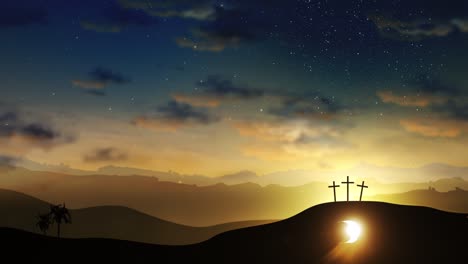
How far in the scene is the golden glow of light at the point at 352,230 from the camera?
77.2m

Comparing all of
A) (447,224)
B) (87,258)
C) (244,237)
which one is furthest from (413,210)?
(87,258)

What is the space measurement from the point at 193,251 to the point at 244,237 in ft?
27.3

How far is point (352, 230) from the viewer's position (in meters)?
80.9

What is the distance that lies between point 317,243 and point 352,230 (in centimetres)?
684

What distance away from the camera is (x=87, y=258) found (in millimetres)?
→ 77875

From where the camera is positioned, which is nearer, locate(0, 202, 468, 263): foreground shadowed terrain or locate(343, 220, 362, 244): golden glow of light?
locate(0, 202, 468, 263): foreground shadowed terrain

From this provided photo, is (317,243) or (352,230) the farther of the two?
(352,230)

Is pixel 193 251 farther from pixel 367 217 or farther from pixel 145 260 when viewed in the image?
pixel 367 217

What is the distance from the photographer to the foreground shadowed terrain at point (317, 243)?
72.0m

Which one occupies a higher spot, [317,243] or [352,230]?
[352,230]

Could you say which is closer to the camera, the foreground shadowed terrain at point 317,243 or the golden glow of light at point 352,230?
the foreground shadowed terrain at point 317,243

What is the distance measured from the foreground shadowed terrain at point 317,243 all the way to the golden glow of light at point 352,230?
964 millimetres

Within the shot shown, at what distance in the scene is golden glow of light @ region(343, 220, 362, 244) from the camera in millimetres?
77169

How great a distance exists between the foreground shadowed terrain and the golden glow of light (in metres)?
0.96
